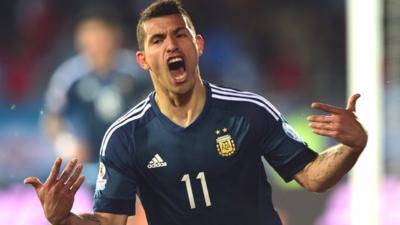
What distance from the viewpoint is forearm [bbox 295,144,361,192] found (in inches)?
188

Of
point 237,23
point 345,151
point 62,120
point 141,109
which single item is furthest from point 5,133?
point 345,151

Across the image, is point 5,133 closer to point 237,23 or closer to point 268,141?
point 237,23

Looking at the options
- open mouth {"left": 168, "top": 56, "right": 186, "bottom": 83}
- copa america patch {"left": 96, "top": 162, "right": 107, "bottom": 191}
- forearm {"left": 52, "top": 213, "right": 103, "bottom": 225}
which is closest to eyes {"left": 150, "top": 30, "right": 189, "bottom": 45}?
open mouth {"left": 168, "top": 56, "right": 186, "bottom": 83}

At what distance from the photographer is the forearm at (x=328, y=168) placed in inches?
188

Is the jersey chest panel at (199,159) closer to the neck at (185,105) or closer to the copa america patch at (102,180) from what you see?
the neck at (185,105)

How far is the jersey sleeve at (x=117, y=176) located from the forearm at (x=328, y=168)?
2.64ft

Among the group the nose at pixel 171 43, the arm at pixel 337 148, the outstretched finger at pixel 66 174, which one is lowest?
the outstretched finger at pixel 66 174

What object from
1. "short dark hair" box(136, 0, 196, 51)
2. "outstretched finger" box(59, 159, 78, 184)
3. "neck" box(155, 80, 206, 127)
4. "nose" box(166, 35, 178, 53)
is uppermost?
"short dark hair" box(136, 0, 196, 51)

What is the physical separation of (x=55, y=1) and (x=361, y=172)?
14.8 feet

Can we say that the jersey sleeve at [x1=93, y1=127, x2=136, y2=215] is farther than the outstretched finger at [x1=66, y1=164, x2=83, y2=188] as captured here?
Yes

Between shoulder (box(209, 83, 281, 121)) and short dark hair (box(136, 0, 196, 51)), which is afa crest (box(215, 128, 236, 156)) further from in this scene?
short dark hair (box(136, 0, 196, 51))

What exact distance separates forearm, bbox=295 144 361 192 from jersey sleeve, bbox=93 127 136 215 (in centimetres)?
80

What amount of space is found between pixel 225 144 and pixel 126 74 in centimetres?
381

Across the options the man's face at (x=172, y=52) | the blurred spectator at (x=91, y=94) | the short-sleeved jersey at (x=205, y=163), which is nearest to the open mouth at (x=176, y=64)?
the man's face at (x=172, y=52)
